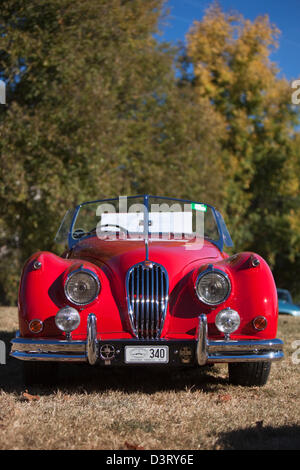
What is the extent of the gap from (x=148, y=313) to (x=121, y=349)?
387 mm

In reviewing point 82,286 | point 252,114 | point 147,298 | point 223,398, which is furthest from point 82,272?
point 252,114

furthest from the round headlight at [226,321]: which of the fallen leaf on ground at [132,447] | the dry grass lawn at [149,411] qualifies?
the fallen leaf on ground at [132,447]

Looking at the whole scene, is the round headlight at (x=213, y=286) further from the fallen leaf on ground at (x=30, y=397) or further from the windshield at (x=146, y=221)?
the fallen leaf on ground at (x=30, y=397)

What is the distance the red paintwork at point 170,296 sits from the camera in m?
5.05

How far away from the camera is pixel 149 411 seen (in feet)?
14.4

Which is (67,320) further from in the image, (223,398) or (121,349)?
(223,398)

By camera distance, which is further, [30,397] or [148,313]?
[148,313]

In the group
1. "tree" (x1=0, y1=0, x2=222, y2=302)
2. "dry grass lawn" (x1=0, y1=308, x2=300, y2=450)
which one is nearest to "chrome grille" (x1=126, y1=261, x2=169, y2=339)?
"dry grass lawn" (x1=0, y1=308, x2=300, y2=450)

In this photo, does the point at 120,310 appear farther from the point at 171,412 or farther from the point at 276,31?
the point at 276,31

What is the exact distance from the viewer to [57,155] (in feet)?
47.7

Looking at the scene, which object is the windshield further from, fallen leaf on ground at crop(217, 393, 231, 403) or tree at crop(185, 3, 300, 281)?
tree at crop(185, 3, 300, 281)

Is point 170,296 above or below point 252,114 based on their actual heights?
below

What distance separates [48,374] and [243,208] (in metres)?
22.0
